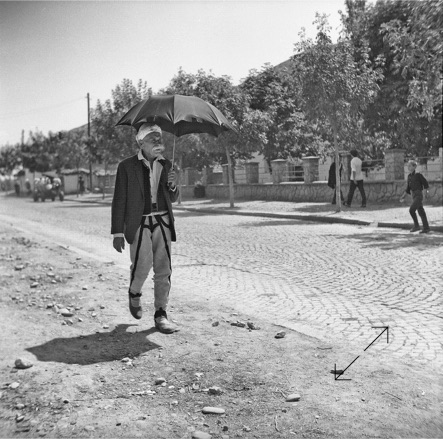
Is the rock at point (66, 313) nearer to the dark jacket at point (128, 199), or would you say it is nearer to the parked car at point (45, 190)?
the dark jacket at point (128, 199)

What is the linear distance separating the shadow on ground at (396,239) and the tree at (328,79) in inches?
236

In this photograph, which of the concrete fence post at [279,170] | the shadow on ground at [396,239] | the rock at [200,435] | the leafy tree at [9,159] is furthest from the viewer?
the leafy tree at [9,159]

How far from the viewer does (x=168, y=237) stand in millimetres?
5020

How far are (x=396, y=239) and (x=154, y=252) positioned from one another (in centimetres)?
858

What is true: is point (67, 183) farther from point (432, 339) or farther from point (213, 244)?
point (432, 339)

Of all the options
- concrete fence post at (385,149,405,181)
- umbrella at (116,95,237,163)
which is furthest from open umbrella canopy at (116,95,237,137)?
concrete fence post at (385,149,405,181)

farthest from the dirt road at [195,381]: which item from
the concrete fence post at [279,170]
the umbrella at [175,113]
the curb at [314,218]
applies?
the concrete fence post at [279,170]

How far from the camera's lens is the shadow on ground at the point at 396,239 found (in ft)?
36.8

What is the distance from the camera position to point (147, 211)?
16.1 feet

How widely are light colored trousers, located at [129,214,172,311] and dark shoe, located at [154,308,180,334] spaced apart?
0.33ft

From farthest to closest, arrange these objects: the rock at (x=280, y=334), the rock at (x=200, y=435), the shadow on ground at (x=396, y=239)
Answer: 1. the shadow on ground at (x=396, y=239)
2. the rock at (x=280, y=334)
3. the rock at (x=200, y=435)

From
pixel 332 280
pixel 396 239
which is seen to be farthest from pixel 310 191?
pixel 332 280

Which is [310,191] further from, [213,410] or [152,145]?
[213,410]

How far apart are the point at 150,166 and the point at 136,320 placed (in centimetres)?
162
